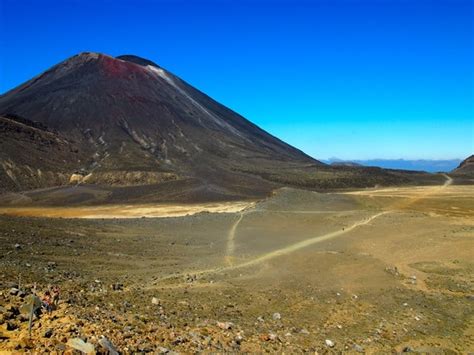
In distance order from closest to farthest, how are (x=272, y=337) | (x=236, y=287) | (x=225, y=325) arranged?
(x=272, y=337) → (x=225, y=325) → (x=236, y=287)

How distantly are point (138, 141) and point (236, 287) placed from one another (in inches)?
3759

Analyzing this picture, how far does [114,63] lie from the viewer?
14600cm

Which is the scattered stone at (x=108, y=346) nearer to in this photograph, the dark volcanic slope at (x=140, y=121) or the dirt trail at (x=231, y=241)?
the dirt trail at (x=231, y=241)

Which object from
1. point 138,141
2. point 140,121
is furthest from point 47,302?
point 140,121

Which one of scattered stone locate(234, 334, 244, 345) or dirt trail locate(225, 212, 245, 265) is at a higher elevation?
dirt trail locate(225, 212, 245, 265)

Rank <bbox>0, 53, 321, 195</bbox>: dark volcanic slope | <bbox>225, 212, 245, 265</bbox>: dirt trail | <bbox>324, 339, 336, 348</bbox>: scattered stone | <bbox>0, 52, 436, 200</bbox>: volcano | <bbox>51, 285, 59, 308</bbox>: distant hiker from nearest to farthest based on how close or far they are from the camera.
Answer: <bbox>51, 285, 59, 308</bbox>: distant hiker < <bbox>324, 339, 336, 348</bbox>: scattered stone < <bbox>225, 212, 245, 265</bbox>: dirt trail < <bbox>0, 52, 436, 200</bbox>: volcano < <bbox>0, 53, 321, 195</bbox>: dark volcanic slope

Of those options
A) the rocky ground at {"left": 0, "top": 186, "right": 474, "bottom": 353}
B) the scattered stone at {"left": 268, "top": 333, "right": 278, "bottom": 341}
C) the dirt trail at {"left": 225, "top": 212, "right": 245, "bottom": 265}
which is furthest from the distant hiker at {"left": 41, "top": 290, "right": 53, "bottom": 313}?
the dirt trail at {"left": 225, "top": 212, "right": 245, "bottom": 265}

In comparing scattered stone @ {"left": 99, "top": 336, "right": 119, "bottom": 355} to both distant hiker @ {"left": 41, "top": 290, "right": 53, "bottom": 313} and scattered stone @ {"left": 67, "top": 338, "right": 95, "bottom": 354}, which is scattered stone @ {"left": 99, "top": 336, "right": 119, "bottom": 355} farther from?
distant hiker @ {"left": 41, "top": 290, "right": 53, "bottom": 313}

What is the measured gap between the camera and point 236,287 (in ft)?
55.3

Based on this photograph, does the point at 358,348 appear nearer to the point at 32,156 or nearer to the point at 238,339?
the point at 238,339

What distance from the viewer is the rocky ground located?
10.2 m

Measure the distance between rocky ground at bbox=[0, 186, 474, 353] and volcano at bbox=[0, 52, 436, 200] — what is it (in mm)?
40961

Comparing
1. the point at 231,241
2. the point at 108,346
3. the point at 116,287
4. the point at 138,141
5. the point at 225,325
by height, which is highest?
the point at 138,141

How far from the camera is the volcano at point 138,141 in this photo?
7856cm
